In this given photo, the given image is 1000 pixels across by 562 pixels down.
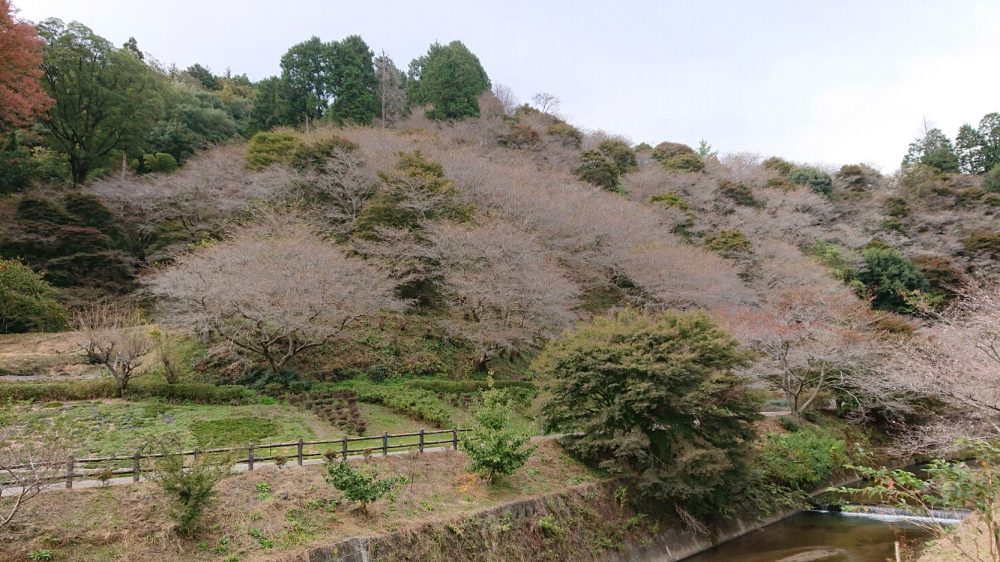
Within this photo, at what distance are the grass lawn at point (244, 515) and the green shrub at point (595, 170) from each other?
115ft

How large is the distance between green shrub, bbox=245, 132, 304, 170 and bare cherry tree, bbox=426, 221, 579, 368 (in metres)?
11.9

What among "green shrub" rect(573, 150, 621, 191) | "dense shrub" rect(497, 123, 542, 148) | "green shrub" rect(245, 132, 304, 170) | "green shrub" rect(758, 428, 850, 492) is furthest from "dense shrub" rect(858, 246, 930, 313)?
"green shrub" rect(245, 132, 304, 170)

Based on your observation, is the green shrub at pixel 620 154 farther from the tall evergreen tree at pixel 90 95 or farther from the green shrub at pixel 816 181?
the tall evergreen tree at pixel 90 95

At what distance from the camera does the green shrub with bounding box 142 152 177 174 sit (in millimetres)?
37625

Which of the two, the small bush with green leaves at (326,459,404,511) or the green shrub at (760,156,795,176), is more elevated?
the green shrub at (760,156,795,176)

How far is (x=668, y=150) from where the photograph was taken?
214 ft

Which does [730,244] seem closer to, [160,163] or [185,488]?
[185,488]

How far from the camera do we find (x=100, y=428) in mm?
15891

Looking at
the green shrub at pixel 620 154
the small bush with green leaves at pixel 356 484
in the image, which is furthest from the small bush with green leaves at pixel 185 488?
the green shrub at pixel 620 154

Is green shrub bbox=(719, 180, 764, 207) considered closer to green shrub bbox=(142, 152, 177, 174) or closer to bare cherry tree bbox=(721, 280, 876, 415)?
bare cherry tree bbox=(721, 280, 876, 415)

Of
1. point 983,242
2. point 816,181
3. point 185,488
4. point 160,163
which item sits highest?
point 160,163

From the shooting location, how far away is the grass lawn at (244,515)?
9.80 m

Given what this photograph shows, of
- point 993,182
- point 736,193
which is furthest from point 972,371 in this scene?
point 993,182

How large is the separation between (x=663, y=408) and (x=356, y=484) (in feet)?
29.9
